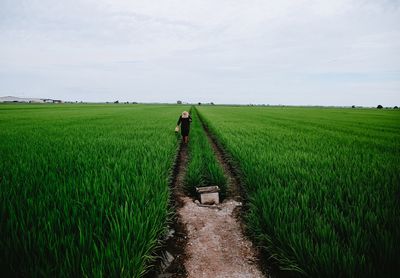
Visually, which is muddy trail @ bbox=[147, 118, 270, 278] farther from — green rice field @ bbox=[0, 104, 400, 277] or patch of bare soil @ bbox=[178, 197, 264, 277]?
green rice field @ bbox=[0, 104, 400, 277]

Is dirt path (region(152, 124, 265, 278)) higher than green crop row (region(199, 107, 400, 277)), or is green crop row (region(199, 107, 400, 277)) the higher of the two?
green crop row (region(199, 107, 400, 277))

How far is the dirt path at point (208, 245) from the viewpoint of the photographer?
7.30ft

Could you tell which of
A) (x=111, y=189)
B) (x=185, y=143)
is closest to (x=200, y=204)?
(x=111, y=189)

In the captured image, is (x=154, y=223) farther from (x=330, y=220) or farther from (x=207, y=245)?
(x=330, y=220)

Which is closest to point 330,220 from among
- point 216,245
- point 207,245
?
point 216,245

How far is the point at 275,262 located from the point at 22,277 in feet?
7.32

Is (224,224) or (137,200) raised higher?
(137,200)

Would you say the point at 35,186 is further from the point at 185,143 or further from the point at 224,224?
the point at 185,143

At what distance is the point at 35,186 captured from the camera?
10.3 feet

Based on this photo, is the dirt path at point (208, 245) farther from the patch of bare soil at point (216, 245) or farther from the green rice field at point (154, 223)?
the green rice field at point (154, 223)

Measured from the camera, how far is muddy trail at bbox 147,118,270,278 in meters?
2.22

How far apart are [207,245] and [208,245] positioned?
1cm

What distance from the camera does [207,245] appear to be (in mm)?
2648

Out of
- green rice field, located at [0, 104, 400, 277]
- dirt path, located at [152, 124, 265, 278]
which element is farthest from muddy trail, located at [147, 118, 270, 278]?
green rice field, located at [0, 104, 400, 277]
